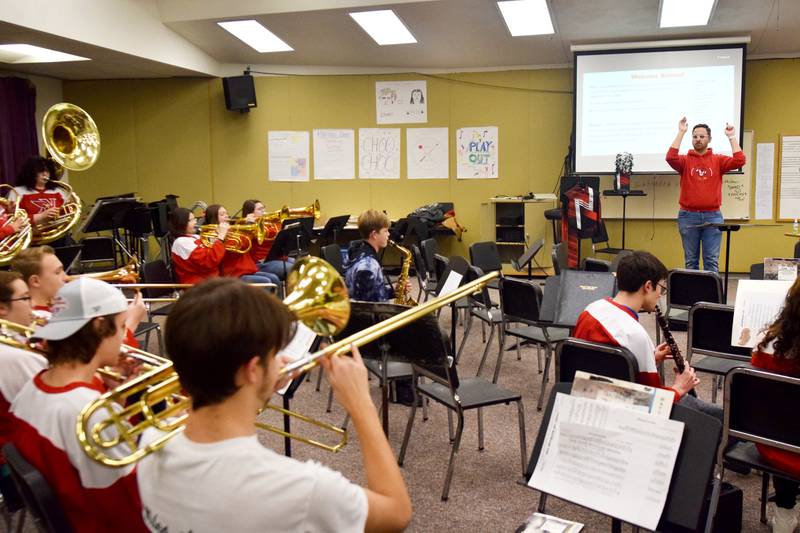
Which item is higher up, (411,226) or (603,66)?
(603,66)

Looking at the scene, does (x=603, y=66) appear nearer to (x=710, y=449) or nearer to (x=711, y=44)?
(x=711, y=44)

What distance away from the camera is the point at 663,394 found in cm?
201

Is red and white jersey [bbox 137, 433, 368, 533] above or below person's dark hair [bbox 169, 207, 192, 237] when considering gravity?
below

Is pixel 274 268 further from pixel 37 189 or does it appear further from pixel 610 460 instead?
pixel 610 460

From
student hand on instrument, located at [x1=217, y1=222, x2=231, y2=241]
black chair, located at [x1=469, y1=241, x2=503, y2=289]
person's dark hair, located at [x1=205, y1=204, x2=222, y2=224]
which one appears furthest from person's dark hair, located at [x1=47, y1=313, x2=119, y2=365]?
black chair, located at [x1=469, y1=241, x2=503, y2=289]

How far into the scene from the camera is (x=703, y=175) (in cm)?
727

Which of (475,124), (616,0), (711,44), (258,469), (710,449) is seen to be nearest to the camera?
(258,469)

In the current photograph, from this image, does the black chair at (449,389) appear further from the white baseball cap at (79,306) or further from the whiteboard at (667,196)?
the whiteboard at (667,196)

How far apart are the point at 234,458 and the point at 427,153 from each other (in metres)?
9.09

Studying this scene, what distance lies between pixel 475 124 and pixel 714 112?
3157 millimetres

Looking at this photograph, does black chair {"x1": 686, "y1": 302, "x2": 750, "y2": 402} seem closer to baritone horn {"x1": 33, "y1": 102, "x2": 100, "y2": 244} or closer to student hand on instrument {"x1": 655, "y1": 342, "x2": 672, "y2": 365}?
student hand on instrument {"x1": 655, "y1": 342, "x2": 672, "y2": 365}

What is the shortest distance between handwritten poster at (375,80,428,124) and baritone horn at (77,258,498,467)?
8361mm

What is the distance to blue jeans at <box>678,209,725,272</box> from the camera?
7.25m

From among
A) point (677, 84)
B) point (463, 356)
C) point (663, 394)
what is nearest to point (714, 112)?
point (677, 84)
